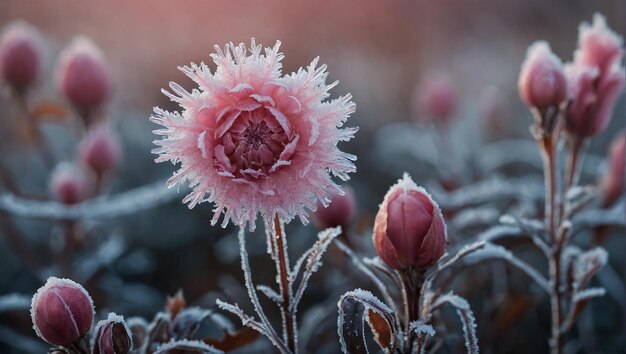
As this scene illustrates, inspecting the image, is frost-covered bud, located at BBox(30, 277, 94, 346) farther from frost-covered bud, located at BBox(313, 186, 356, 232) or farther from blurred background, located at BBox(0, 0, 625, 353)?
blurred background, located at BBox(0, 0, 625, 353)

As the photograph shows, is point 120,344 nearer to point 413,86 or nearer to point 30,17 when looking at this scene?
point 413,86

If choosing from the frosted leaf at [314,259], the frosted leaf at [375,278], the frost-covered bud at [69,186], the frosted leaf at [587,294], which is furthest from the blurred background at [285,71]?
the frosted leaf at [314,259]

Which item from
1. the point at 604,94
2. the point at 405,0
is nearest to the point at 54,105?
the point at 604,94

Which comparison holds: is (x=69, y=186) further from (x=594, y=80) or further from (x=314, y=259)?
(x=594, y=80)

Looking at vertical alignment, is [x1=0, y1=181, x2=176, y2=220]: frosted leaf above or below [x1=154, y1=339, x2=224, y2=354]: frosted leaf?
above

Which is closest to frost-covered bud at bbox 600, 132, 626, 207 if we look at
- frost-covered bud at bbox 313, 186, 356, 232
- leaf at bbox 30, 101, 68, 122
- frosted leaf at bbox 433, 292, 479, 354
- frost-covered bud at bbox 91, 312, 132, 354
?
frost-covered bud at bbox 313, 186, 356, 232

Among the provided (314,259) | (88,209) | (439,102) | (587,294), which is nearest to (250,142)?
(314,259)
